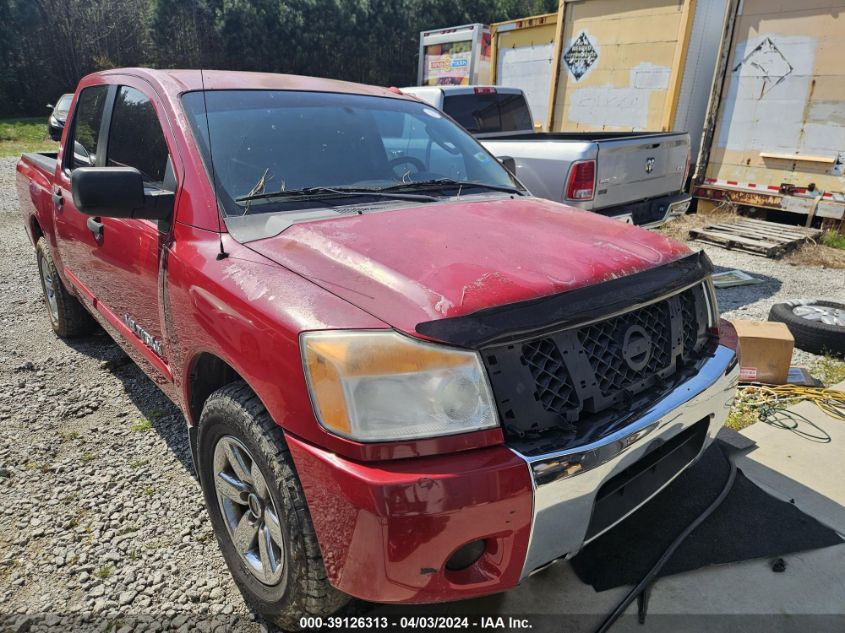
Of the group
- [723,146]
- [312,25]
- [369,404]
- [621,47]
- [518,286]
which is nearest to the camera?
[369,404]

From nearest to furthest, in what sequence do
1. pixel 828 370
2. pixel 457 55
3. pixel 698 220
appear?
pixel 828 370
pixel 698 220
pixel 457 55

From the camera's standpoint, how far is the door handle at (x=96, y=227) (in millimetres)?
2926

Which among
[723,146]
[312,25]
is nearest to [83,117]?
[723,146]

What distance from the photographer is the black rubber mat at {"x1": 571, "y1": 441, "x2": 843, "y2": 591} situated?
233 cm

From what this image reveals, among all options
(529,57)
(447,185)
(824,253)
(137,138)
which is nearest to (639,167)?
(447,185)

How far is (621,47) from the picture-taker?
944 cm

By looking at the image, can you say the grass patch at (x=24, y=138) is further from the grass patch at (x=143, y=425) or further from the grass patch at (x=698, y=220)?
the grass patch at (x=143, y=425)

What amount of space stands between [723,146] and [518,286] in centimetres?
836

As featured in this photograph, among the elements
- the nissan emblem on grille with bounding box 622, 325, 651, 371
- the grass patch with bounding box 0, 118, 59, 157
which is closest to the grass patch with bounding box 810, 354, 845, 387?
the nissan emblem on grille with bounding box 622, 325, 651, 371

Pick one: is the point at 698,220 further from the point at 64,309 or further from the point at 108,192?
the point at 108,192

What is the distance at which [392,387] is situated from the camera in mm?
1515

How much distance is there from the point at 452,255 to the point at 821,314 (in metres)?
4.05

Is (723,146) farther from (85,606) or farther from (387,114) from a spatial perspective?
(85,606)

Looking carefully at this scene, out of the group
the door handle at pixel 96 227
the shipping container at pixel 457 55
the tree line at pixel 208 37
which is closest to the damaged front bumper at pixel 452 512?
the door handle at pixel 96 227
